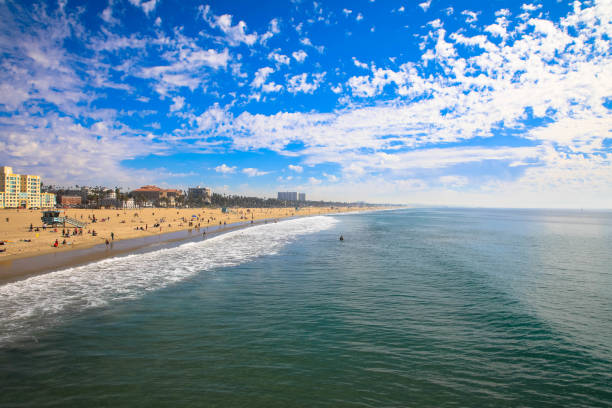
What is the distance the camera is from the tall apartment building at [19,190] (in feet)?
445

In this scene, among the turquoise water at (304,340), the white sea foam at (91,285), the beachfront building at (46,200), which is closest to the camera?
the turquoise water at (304,340)

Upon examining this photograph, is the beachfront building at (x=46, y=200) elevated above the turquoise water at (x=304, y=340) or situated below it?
above

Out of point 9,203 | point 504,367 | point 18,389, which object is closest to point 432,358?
point 504,367

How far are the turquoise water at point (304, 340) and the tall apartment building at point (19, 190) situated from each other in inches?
6303

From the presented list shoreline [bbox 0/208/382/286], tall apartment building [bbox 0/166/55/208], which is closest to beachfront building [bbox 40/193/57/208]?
tall apartment building [bbox 0/166/55/208]

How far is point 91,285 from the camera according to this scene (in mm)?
20062

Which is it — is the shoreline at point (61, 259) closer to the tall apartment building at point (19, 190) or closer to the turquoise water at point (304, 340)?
the turquoise water at point (304, 340)

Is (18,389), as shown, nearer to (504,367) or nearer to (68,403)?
(68,403)

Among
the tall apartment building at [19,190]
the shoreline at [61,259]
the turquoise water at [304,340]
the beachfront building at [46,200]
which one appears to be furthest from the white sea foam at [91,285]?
the beachfront building at [46,200]

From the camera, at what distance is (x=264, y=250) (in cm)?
3662

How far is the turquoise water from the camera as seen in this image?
8.95 meters

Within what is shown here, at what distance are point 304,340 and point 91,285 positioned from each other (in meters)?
15.8

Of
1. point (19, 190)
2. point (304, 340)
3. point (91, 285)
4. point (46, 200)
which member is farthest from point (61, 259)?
point (46, 200)

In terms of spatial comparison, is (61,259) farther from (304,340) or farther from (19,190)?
(19,190)
